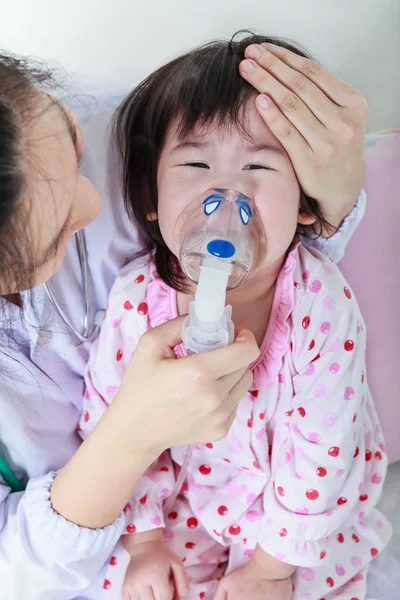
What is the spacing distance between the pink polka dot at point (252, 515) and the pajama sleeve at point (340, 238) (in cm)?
61

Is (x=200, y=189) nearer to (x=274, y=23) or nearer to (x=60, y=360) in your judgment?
(x=60, y=360)

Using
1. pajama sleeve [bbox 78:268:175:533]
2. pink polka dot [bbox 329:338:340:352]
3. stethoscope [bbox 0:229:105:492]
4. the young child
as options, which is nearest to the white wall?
the young child

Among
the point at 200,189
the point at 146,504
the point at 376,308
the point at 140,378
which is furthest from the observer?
the point at 376,308

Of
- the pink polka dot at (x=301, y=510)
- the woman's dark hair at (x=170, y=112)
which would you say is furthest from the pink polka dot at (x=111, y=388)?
the pink polka dot at (x=301, y=510)

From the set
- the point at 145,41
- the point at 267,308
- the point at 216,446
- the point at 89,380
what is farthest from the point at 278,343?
the point at 145,41

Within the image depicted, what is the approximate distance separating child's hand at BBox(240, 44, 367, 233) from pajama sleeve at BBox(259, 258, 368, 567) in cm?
24

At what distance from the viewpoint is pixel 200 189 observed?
3.43 ft

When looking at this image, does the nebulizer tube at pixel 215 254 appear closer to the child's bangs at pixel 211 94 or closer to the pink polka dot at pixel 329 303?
the child's bangs at pixel 211 94

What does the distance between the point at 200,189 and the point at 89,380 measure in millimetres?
511

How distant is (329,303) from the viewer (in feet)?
4.02

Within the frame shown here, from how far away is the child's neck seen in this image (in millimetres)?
1224

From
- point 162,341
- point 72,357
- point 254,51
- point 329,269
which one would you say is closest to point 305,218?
point 329,269

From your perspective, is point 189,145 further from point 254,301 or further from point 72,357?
point 72,357

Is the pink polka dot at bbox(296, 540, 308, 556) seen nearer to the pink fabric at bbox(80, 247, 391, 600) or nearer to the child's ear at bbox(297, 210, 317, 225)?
the pink fabric at bbox(80, 247, 391, 600)
